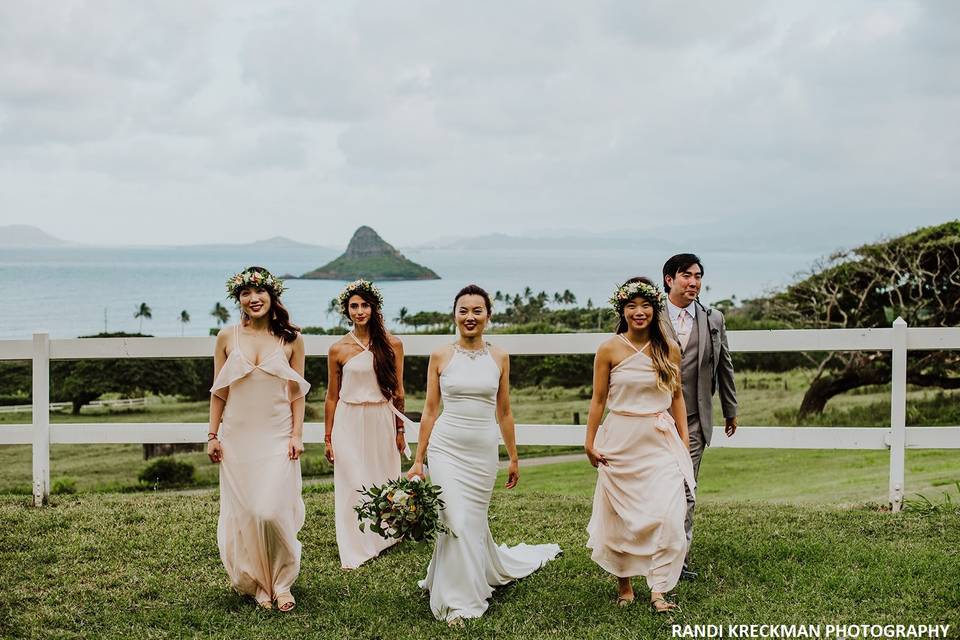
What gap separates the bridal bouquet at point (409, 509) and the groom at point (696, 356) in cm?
181

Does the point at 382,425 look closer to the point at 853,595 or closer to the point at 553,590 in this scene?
the point at 553,590

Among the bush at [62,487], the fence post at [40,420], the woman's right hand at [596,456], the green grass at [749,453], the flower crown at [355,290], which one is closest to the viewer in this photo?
the woman's right hand at [596,456]

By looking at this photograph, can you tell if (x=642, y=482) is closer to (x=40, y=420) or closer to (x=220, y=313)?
(x=40, y=420)

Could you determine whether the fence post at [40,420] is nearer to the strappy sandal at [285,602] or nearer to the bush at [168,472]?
the bush at [168,472]

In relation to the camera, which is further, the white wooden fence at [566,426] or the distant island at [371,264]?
the distant island at [371,264]

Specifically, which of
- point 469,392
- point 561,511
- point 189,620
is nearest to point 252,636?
point 189,620

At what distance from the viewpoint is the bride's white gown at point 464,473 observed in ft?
18.9

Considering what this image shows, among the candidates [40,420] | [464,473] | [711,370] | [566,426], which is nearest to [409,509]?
[464,473]

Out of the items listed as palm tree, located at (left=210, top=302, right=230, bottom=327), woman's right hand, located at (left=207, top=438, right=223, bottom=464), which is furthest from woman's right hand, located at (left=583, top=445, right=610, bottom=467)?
palm tree, located at (left=210, top=302, right=230, bottom=327)

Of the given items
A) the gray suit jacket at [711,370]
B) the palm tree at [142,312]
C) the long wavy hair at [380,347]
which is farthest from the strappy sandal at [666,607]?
the palm tree at [142,312]

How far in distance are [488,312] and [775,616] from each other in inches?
101

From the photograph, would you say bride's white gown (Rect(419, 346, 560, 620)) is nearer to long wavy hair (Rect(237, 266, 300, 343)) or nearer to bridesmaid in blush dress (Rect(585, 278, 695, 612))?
bridesmaid in blush dress (Rect(585, 278, 695, 612))

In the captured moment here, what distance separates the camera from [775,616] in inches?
221

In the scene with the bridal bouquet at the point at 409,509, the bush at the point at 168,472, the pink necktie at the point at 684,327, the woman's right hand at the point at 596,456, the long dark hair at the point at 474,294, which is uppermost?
the long dark hair at the point at 474,294
